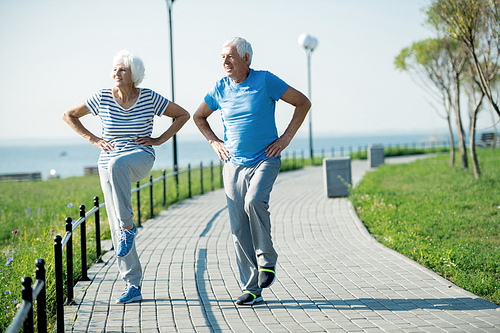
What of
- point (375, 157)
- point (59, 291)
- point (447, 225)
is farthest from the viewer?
point (375, 157)

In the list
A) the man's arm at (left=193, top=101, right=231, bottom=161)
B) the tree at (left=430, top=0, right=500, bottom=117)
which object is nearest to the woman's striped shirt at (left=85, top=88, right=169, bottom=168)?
the man's arm at (left=193, top=101, right=231, bottom=161)

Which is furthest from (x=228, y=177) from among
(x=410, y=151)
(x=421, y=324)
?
(x=410, y=151)

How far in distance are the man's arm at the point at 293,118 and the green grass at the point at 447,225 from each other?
7.11 feet

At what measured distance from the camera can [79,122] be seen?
4.64 m

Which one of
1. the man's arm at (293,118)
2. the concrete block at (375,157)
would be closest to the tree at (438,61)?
the concrete block at (375,157)

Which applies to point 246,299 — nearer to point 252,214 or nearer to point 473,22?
point 252,214

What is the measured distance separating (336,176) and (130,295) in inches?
319

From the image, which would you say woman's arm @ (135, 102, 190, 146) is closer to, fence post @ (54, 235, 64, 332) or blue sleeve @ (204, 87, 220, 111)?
blue sleeve @ (204, 87, 220, 111)

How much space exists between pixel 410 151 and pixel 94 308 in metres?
30.6

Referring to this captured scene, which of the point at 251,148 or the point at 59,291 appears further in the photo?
the point at 251,148

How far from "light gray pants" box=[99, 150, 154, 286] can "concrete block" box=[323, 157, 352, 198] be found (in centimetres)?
790

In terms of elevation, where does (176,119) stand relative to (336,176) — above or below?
above

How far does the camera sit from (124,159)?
167 inches

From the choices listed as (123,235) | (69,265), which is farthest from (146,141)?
(69,265)
